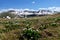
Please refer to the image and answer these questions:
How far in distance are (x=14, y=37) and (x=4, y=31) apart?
2.30 meters

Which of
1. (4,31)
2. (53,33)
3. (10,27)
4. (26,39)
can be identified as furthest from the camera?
(10,27)

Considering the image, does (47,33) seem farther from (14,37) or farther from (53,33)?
(14,37)

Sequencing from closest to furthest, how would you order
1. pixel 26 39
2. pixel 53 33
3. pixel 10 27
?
1. pixel 26 39
2. pixel 53 33
3. pixel 10 27

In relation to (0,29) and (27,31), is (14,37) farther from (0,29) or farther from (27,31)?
(0,29)

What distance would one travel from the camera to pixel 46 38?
46.6 feet

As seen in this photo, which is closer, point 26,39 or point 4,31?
point 26,39

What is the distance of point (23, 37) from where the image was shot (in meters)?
14.1

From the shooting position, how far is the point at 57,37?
14.2m

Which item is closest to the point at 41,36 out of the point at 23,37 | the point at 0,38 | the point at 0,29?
the point at 23,37

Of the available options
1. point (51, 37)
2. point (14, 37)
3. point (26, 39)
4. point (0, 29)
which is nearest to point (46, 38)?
point (51, 37)

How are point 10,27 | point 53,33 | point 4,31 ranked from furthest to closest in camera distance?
point 10,27
point 4,31
point 53,33

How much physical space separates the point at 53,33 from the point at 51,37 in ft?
2.42

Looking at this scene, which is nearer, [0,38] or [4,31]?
[0,38]

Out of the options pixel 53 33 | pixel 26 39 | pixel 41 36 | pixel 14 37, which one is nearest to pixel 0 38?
pixel 14 37
